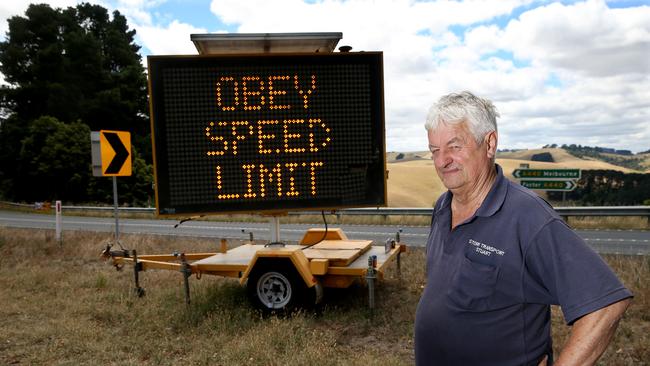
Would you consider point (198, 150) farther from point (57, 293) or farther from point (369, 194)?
point (57, 293)

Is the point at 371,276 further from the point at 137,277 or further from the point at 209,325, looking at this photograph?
the point at 137,277

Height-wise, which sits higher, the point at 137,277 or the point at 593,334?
the point at 593,334

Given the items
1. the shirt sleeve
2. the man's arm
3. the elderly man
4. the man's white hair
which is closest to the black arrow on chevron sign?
the elderly man

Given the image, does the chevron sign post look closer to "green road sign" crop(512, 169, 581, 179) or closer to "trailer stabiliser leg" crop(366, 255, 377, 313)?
"trailer stabiliser leg" crop(366, 255, 377, 313)

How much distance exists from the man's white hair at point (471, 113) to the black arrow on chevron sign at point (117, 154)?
8302mm

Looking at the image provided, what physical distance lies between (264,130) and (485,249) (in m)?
3.79

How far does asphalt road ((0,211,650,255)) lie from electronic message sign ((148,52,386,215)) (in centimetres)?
295

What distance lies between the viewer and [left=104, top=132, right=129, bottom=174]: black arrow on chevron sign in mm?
9094

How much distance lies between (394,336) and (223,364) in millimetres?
1847

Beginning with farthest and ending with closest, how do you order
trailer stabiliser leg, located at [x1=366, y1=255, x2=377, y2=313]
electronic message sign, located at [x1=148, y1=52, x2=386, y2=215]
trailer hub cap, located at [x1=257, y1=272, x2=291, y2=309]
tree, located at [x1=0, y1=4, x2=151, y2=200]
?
tree, located at [x1=0, y1=4, x2=151, y2=200]
trailer hub cap, located at [x1=257, y1=272, x2=291, y2=309]
trailer stabiliser leg, located at [x1=366, y1=255, x2=377, y2=313]
electronic message sign, located at [x1=148, y1=52, x2=386, y2=215]

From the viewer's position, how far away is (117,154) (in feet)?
30.1

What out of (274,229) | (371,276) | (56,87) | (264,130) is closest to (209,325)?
(274,229)

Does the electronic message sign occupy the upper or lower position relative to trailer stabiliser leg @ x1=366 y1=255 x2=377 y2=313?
upper

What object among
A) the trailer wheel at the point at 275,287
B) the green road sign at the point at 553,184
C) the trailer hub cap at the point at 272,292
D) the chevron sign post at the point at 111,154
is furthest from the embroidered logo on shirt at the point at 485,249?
the green road sign at the point at 553,184
